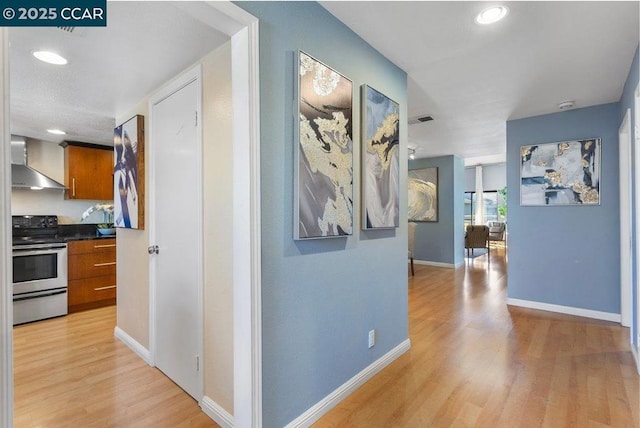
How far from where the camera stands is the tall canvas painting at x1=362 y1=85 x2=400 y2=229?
6.94 ft

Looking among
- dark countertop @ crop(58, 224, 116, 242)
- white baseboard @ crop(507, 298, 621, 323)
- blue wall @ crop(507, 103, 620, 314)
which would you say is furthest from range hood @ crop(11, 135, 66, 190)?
white baseboard @ crop(507, 298, 621, 323)

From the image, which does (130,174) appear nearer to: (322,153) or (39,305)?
(322,153)

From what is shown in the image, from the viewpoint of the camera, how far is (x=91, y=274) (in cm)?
399

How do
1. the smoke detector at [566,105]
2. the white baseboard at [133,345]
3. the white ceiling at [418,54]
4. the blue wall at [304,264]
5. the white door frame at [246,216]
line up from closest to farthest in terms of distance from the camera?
the white door frame at [246,216] → the blue wall at [304,264] → the white ceiling at [418,54] → the white baseboard at [133,345] → the smoke detector at [566,105]

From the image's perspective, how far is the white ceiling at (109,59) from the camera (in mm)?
1626

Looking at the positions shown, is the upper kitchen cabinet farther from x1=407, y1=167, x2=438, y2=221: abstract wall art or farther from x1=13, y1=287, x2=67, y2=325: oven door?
x1=407, y1=167, x2=438, y2=221: abstract wall art

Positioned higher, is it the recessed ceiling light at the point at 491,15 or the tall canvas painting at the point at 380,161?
the recessed ceiling light at the point at 491,15

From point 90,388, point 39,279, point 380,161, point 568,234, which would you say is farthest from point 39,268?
point 568,234

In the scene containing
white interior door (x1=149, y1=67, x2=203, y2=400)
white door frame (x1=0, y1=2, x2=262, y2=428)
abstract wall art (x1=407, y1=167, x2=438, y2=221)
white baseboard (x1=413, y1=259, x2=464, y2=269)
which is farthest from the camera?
abstract wall art (x1=407, y1=167, x2=438, y2=221)

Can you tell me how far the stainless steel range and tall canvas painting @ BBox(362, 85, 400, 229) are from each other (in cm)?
382

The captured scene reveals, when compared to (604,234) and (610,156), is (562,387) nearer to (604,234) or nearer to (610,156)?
(604,234)

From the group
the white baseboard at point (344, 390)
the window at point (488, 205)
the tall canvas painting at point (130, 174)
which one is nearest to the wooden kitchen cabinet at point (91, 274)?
the tall canvas painting at point (130, 174)

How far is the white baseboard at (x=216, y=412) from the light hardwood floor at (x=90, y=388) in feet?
0.12

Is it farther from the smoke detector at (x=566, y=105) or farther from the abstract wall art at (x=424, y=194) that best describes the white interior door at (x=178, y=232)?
the abstract wall art at (x=424, y=194)
